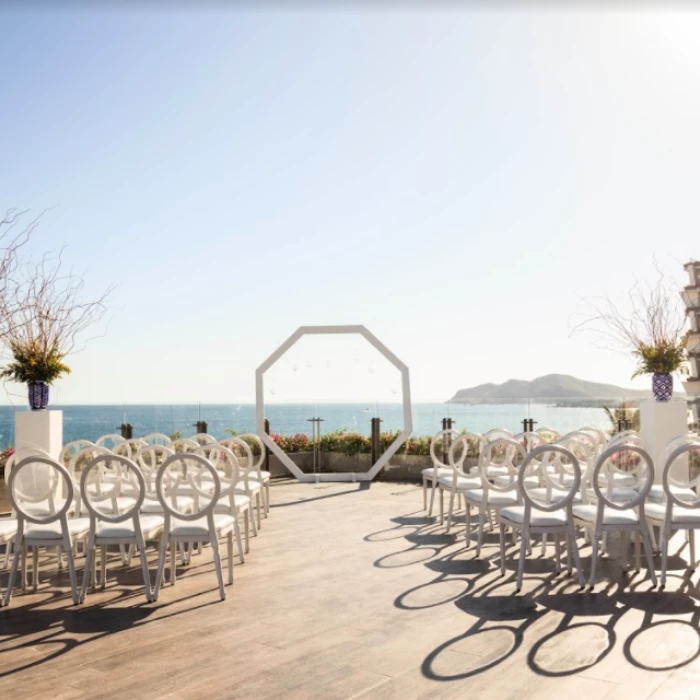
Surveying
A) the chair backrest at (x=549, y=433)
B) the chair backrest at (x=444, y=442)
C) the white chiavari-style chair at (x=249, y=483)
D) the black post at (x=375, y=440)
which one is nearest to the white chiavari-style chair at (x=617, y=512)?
the chair backrest at (x=444, y=442)

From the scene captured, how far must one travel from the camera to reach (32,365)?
23.7ft

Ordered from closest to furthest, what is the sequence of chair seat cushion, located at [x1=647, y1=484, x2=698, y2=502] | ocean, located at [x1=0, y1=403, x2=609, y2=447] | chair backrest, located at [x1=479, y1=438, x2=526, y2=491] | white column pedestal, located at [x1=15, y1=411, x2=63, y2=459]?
1. chair seat cushion, located at [x1=647, y1=484, x2=698, y2=502]
2. chair backrest, located at [x1=479, y1=438, x2=526, y2=491]
3. white column pedestal, located at [x1=15, y1=411, x2=63, y2=459]
4. ocean, located at [x1=0, y1=403, x2=609, y2=447]

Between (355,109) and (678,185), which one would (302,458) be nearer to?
(355,109)

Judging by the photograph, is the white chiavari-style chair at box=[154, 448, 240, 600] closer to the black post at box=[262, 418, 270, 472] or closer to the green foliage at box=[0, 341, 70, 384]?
the green foliage at box=[0, 341, 70, 384]

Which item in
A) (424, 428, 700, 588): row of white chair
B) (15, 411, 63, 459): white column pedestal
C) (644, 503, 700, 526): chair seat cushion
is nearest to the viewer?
(424, 428, 700, 588): row of white chair

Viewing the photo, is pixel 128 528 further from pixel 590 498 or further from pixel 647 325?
pixel 647 325

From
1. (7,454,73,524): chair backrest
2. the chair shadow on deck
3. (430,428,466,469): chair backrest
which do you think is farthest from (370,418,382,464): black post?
(7,454,73,524): chair backrest

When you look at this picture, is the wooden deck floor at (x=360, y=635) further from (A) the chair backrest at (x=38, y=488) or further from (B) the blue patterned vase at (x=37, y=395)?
(B) the blue patterned vase at (x=37, y=395)

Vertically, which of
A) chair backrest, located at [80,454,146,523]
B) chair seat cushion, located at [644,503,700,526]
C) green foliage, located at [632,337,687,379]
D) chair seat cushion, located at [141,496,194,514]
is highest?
green foliage, located at [632,337,687,379]

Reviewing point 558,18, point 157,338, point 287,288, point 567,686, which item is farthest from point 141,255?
point 157,338

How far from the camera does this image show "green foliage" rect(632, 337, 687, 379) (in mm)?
7540

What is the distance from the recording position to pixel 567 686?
9.75 feet

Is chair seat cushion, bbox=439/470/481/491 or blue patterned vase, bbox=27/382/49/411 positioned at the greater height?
blue patterned vase, bbox=27/382/49/411

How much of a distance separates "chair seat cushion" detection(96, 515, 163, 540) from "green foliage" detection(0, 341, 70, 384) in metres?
3.02
